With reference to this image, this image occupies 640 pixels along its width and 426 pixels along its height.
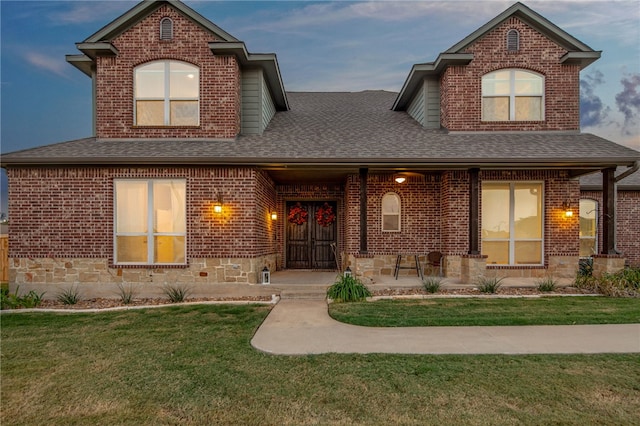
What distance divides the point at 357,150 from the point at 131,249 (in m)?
6.06

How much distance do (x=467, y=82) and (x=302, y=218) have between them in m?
6.52

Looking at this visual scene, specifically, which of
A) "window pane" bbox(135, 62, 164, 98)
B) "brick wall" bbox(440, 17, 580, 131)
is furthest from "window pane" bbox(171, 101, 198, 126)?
"brick wall" bbox(440, 17, 580, 131)

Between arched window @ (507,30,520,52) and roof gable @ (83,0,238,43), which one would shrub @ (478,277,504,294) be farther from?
roof gable @ (83,0,238,43)

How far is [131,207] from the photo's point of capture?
8.86 meters

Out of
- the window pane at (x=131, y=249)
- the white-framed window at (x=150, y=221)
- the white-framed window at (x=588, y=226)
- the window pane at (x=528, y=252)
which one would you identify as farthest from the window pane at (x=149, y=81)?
the white-framed window at (x=588, y=226)

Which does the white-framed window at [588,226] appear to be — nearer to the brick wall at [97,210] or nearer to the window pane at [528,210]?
the window pane at [528,210]

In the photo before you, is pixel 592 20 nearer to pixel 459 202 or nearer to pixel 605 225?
pixel 605 225

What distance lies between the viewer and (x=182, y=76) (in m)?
9.60

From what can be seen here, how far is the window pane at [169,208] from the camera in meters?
8.84

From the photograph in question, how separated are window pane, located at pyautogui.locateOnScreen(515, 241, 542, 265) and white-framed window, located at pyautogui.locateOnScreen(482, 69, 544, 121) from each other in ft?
11.6

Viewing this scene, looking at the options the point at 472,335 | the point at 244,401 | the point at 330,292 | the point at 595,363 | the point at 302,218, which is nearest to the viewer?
the point at 244,401

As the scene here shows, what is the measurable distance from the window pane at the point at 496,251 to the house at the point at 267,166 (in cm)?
6

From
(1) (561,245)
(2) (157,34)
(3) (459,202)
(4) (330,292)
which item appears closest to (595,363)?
(4) (330,292)

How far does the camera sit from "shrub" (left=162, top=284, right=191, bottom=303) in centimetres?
787
